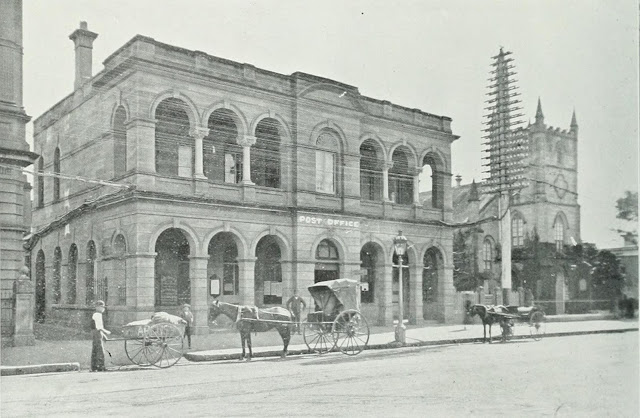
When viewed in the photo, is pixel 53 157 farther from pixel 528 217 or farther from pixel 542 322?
pixel 528 217

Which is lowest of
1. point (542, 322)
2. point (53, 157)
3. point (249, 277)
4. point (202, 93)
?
point (542, 322)

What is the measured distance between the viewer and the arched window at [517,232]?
35594mm

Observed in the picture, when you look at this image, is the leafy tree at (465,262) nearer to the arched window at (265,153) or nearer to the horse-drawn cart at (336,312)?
the arched window at (265,153)

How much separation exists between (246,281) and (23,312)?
7.39 metres

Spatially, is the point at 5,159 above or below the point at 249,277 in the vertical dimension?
above

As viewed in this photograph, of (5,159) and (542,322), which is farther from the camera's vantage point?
(542,322)

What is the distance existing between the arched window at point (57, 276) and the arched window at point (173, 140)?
180 inches

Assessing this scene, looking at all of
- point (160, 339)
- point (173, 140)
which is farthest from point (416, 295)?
point (160, 339)

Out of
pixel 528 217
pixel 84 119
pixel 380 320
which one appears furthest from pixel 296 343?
pixel 528 217

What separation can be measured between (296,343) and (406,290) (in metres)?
10.8

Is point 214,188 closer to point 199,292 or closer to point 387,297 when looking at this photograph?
point 199,292

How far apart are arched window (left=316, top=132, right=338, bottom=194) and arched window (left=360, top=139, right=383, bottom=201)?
1.78m

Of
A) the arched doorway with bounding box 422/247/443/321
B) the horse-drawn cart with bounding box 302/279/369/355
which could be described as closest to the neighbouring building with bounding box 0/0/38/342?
the horse-drawn cart with bounding box 302/279/369/355

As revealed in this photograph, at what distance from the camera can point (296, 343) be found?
63.0 feet
